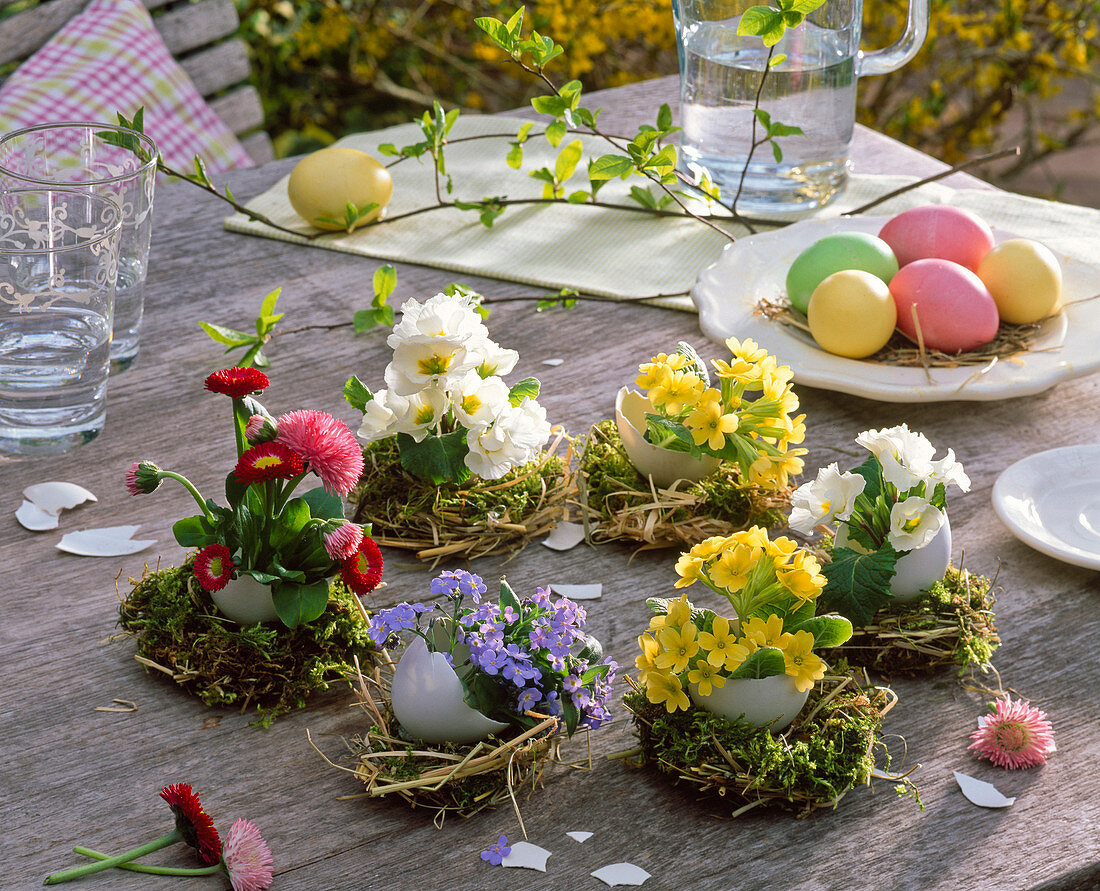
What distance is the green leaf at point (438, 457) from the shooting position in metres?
0.80

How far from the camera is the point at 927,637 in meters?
0.69

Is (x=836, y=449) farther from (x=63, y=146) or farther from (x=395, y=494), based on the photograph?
(x=63, y=146)

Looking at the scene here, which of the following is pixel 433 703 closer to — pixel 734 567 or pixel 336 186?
pixel 734 567

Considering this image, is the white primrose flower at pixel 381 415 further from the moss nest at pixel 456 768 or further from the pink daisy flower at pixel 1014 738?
the pink daisy flower at pixel 1014 738

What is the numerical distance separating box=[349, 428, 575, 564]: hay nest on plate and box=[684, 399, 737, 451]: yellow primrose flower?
0.13m

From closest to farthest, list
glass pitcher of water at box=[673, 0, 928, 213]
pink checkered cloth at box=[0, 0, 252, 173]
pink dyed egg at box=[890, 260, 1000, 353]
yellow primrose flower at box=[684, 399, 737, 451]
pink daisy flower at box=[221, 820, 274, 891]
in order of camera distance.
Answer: pink daisy flower at box=[221, 820, 274, 891] → yellow primrose flower at box=[684, 399, 737, 451] → pink dyed egg at box=[890, 260, 1000, 353] → glass pitcher of water at box=[673, 0, 928, 213] → pink checkered cloth at box=[0, 0, 252, 173]

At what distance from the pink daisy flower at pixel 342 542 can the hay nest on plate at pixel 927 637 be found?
30 cm

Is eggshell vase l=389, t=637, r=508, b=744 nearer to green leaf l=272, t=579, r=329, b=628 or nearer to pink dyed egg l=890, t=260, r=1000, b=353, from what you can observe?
green leaf l=272, t=579, r=329, b=628

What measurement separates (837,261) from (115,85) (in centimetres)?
126

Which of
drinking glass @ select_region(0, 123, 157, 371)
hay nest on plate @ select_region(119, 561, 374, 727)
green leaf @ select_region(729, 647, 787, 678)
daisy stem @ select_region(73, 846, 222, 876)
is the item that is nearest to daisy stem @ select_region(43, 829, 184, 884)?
daisy stem @ select_region(73, 846, 222, 876)

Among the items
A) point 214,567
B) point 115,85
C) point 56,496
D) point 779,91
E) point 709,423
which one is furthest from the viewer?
point 115,85

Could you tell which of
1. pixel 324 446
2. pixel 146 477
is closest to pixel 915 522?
pixel 324 446

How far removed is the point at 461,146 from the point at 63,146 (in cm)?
62

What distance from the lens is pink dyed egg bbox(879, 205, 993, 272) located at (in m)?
1.05
